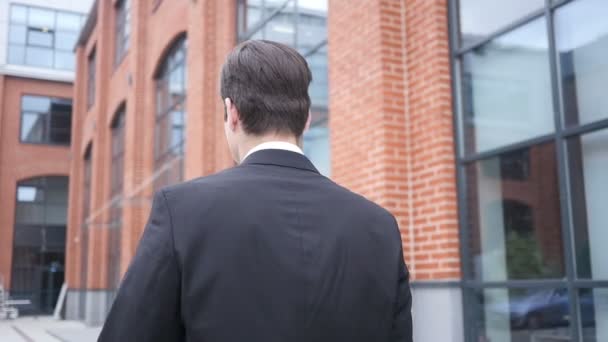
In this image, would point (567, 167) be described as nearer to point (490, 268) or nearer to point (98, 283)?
point (490, 268)

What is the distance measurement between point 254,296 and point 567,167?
3923 mm

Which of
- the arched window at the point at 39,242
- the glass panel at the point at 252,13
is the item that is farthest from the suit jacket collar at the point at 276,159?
the arched window at the point at 39,242

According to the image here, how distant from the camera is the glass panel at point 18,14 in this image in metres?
30.0

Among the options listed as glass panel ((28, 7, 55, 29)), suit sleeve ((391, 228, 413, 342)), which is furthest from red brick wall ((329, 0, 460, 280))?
glass panel ((28, 7, 55, 29))

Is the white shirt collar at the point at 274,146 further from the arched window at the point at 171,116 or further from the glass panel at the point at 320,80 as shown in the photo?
the arched window at the point at 171,116

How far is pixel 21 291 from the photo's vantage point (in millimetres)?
28672

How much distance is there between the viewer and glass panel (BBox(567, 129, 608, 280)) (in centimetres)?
441

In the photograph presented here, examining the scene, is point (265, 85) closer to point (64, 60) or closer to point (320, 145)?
point (320, 145)

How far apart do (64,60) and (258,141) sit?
31049mm

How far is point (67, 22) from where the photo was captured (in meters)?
30.7

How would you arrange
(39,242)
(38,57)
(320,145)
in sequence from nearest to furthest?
1. (320,145)
2. (39,242)
3. (38,57)

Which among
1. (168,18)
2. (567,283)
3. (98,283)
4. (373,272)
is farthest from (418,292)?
(98,283)

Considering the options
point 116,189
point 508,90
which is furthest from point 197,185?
point 116,189

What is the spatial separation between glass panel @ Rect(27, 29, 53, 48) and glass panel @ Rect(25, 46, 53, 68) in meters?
0.25
